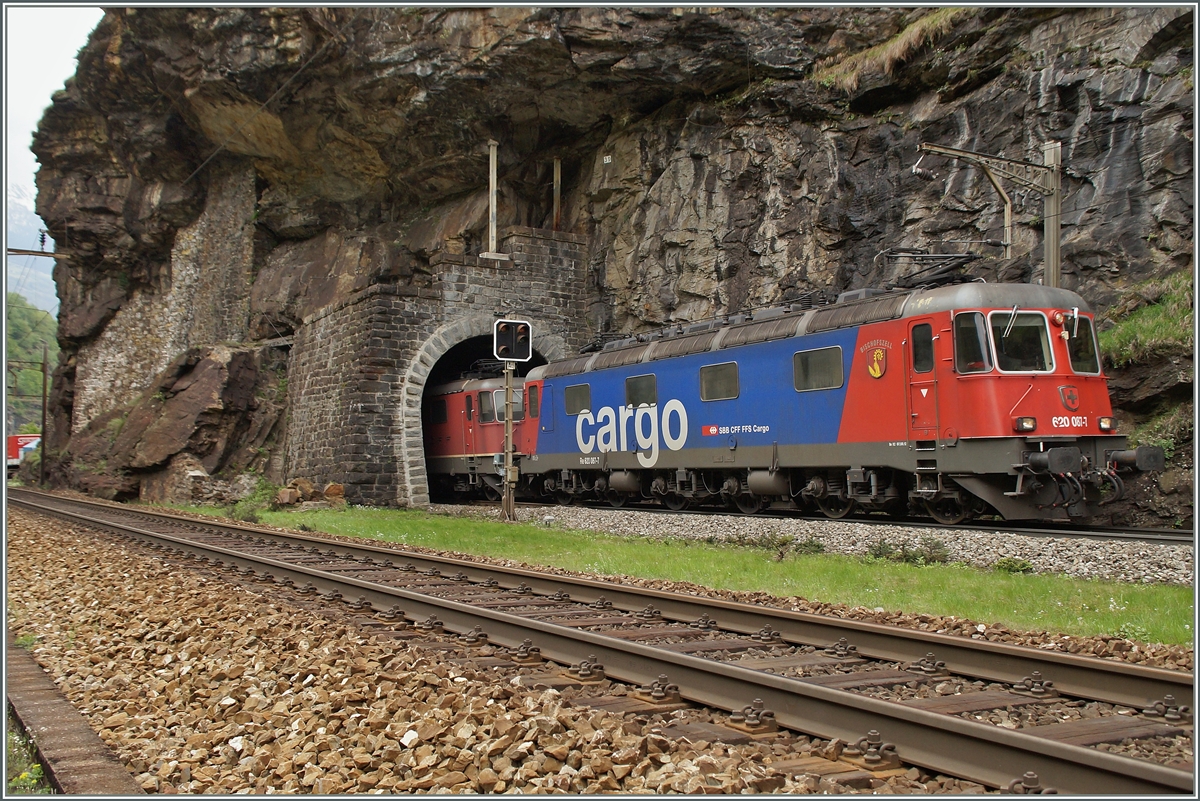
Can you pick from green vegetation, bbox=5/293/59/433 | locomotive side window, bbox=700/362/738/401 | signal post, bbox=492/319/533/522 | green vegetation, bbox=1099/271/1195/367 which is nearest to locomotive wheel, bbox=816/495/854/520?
locomotive side window, bbox=700/362/738/401

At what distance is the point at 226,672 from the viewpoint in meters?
5.72

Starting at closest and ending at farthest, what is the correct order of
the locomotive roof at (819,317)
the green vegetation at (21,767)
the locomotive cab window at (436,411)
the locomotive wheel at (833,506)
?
the green vegetation at (21,767) < the locomotive roof at (819,317) < the locomotive wheel at (833,506) < the locomotive cab window at (436,411)

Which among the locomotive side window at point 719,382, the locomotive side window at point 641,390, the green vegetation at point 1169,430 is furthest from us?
the locomotive side window at point 641,390

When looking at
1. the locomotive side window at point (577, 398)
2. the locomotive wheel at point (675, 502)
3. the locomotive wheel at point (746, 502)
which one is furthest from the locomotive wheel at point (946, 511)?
the locomotive side window at point (577, 398)

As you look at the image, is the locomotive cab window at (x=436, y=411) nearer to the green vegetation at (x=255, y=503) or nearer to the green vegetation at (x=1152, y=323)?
the green vegetation at (x=255, y=503)

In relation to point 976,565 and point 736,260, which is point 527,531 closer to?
point 976,565

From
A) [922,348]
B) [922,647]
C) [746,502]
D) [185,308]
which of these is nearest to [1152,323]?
[922,348]

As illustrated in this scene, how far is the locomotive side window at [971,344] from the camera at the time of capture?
11031 mm

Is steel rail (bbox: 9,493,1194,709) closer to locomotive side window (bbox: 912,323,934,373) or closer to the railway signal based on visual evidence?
locomotive side window (bbox: 912,323,934,373)

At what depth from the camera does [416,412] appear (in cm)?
2228

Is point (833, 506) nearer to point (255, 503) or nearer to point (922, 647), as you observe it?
point (922, 647)

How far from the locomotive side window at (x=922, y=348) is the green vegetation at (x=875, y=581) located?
276cm

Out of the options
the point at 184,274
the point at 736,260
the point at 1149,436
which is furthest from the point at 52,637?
the point at 184,274

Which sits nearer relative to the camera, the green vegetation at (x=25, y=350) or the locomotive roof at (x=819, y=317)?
the locomotive roof at (x=819, y=317)
